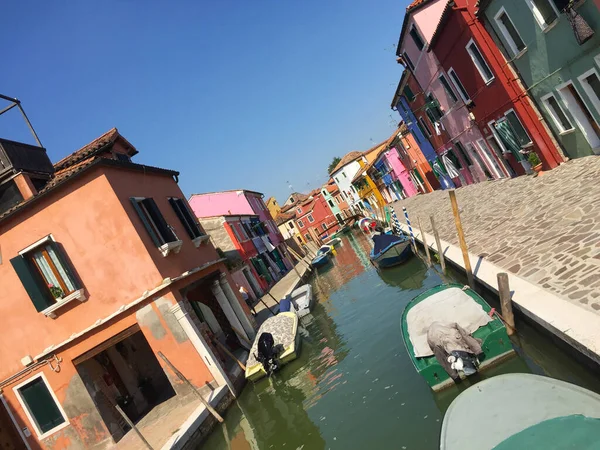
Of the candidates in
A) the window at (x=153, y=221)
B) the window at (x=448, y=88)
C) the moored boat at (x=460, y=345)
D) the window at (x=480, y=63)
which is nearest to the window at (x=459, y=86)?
the window at (x=448, y=88)

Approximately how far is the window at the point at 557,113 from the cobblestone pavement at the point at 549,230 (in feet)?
4.27

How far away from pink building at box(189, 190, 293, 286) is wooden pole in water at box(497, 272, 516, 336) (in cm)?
2502

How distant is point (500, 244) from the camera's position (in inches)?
453

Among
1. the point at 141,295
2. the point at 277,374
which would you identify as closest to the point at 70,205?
the point at 141,295

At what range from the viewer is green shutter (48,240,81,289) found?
40.1 feet

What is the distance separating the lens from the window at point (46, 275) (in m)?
12.2

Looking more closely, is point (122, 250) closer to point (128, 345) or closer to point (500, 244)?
point (128, 345)

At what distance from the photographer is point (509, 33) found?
1620 cm

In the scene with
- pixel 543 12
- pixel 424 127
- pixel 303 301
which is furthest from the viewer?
pixel 424 127

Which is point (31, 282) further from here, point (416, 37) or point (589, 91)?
point (416, 37)

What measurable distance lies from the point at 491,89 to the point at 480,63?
1.15 m

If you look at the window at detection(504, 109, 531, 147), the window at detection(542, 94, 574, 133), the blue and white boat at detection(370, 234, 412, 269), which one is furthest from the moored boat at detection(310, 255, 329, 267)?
the window at detection(542, 94, 574, 133)

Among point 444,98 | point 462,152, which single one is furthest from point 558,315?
point 462,152

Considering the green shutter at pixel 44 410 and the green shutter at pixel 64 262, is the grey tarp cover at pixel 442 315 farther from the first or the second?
the green shutter at pixel 44 410
